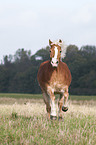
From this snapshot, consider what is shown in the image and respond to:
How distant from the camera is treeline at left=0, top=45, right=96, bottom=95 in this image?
60.9m

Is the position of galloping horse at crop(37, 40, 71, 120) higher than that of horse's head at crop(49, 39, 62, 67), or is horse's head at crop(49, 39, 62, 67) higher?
horse's head at crop(49, 39, 62, 67)

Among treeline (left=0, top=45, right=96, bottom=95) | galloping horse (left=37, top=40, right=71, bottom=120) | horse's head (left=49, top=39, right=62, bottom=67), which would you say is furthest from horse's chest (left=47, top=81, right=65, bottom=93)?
treeline (left=0, top=45, right=96, bottom=95)

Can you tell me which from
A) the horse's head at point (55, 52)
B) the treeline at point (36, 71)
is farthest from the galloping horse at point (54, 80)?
the treeline at point (36, 71)

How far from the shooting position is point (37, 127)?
747 centimetres

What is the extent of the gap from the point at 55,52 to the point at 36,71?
6067 cm

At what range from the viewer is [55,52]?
7.79 m

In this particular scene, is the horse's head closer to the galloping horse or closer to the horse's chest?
the galloping horse

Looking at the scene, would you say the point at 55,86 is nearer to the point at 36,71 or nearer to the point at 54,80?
the point at 54,80

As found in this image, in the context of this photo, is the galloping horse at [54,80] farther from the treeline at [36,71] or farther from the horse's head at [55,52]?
the treeline at [36,71]

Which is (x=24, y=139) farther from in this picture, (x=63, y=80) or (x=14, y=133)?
(x=63, y=80)

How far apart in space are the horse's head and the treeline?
50313mm

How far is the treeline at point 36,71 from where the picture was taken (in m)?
60.9

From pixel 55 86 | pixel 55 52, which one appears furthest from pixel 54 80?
pixel 55 52

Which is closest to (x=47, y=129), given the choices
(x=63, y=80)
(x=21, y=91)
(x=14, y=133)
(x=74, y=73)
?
(x=14, y=133)
